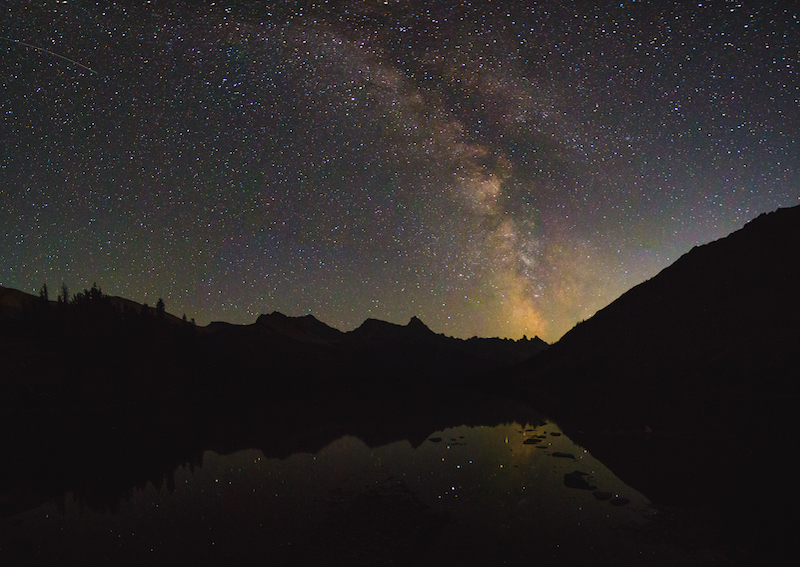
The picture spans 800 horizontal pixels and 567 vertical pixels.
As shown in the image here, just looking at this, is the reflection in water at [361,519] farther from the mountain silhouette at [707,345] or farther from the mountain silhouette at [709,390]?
the mountain silhouette at [707,345]

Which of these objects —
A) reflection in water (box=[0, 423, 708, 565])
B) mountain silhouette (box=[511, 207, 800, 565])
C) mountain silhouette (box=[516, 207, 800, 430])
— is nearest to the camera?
reflection in water (box=[0, 423, 708, 565])

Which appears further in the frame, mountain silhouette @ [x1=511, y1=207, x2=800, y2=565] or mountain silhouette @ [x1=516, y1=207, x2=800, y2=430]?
mountain silhouette @ [x1=516, y1=207, x2=800, y2=430]

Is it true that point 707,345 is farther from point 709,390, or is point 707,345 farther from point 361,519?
point 361,519

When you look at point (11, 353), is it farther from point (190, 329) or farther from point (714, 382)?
point (714, 382)

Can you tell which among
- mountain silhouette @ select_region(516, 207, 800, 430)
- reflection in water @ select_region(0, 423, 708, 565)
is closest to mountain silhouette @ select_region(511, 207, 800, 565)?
mountain silhouette @ select_region(516, 207, 800, 430)

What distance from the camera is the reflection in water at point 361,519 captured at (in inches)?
643

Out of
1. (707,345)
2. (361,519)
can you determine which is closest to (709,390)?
(707,345)

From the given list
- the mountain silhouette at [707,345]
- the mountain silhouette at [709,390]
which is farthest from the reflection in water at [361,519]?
the mountain silhouette at [707,345]

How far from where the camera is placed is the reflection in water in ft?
53.6

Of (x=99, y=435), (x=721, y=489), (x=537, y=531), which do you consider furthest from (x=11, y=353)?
(x=721, y=489)

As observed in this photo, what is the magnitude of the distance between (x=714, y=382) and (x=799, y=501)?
11890cm

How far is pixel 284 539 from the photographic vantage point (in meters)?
17.8

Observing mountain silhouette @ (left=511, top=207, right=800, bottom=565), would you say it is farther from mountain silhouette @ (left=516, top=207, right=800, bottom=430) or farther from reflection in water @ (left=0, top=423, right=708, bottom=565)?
reflection in water @ (left=0, top=423, right=708, bottom=565)

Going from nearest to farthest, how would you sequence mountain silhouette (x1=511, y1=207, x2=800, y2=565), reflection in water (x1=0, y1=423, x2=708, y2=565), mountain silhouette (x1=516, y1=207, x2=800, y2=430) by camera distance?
1. reflection in water (x1=0, y1=423, x2=708, y2=565)
2. mountain silhouette (x1=511, y1=207, x2=800, y2=565)
3. mountain silhouette (x1=516, y1=207, x2=800, y2=430)
